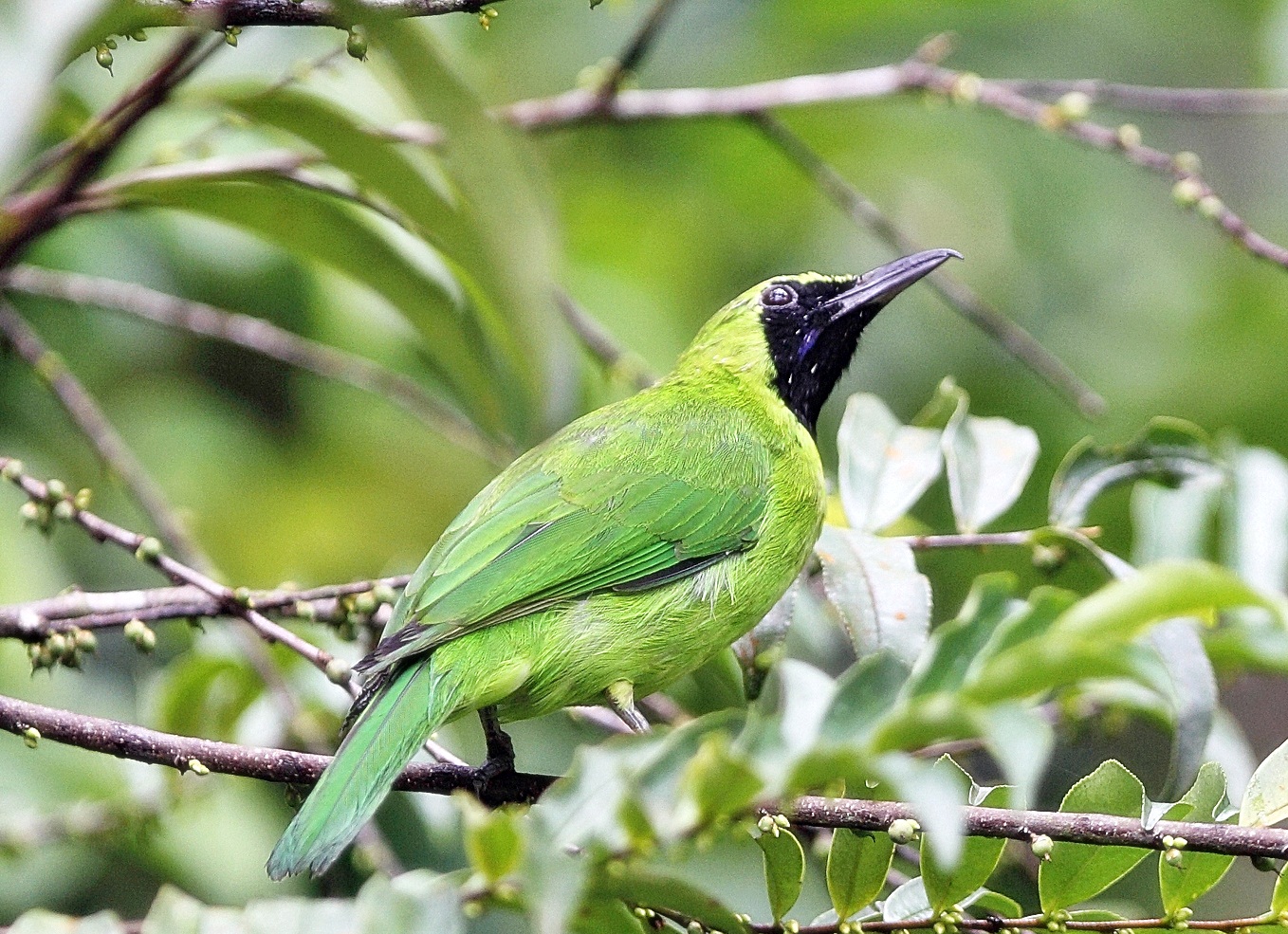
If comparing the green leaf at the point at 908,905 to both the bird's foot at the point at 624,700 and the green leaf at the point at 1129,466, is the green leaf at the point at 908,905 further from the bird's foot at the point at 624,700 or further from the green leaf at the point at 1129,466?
the green leaf at the point at 1129,466

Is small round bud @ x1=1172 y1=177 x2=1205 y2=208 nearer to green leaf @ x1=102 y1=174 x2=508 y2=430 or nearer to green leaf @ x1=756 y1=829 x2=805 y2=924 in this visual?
green leaf @ x1=102 y1=174 x2=508 y2=430

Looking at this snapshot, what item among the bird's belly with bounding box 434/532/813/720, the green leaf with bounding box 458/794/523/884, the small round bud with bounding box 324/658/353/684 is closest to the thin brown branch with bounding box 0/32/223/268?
the small round bud with bounding box 324/658/353/684

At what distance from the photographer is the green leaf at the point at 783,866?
7.16 feet

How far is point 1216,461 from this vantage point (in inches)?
126

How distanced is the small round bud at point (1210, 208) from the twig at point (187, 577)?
211 cm

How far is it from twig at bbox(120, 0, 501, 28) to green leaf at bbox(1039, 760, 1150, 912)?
1.41 metres

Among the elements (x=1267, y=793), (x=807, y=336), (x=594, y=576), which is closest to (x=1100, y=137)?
(x=807, y=336)

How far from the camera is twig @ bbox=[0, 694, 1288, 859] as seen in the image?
6.71 ft

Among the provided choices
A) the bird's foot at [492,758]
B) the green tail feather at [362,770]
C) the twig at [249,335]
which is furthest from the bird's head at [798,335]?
the green tail feather at [362,770]

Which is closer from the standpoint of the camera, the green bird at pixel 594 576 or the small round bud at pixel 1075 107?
the green bird at pixel 594 576

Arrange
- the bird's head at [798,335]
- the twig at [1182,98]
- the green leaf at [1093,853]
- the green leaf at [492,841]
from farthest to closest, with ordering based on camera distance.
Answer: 1. the bird's head at [798,335]
2. the twig at [1182,98]
3. the green leaf at [1093,853]
4. the green leaf at [492,841]

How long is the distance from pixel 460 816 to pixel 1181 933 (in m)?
1.64

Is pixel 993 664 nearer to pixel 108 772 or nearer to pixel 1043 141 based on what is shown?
pixel 108 772

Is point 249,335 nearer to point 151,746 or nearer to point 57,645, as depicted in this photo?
point 57,645
